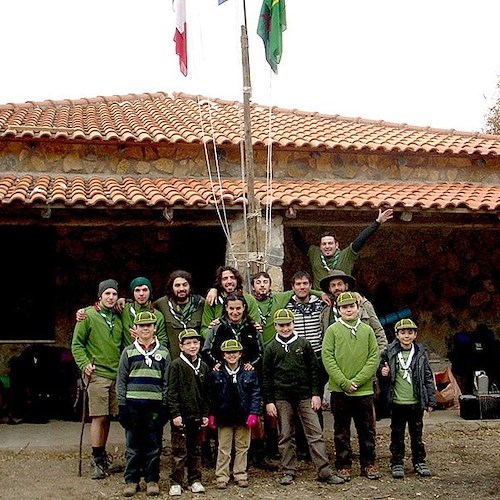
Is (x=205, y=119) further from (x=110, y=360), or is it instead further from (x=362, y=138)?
(x=110, y=360)

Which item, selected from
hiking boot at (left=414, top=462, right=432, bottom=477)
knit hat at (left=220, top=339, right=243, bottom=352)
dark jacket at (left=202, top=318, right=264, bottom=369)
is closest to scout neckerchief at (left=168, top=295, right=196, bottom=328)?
dark jacket at (left=202, top=318, right=264, bottom=369)

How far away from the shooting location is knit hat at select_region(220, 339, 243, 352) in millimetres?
5367

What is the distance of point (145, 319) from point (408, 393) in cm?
226

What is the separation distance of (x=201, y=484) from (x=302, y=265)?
444 cm

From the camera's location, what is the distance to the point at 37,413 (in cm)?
761

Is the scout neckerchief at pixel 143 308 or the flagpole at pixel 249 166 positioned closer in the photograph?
the scout neckerchief at pixel 143 308

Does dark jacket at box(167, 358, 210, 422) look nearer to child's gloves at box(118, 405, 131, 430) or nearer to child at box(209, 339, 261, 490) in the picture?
child at box(209, 339, 261, 490)

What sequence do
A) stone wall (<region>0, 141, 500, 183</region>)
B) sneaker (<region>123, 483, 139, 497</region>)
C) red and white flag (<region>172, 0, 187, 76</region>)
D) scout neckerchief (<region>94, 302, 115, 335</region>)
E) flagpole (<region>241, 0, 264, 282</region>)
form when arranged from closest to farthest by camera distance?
1. sneaker (<region>123, 483, 139, 497</region>)
2. scout neckerchief (<region>94, 302, 115, 335</region>)
3. flagpole (<region>241, 0, 264, 282</region>)
4. red and white flag (<region>172, 0, 187, 76</region>)
5. stone wall (<region>0, 141, 500, 183</region>)

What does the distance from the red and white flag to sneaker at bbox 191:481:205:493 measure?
4240 mm

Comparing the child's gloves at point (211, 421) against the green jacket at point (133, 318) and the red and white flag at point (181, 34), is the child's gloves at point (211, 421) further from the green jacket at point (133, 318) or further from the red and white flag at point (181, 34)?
the red and white flag at point (181, 34)

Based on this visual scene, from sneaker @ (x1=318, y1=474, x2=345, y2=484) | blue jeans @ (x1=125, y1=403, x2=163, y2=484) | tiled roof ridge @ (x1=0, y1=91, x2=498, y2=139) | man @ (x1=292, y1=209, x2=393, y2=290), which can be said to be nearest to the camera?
blue jeans @ (x1=125, y1=403, x2=163, y2=484)

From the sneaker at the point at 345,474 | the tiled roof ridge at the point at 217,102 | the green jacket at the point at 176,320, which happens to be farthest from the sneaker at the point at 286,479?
the tiled roof ridge at the point at 217,102

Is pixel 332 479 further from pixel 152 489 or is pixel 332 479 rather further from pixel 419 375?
pixel 152 489

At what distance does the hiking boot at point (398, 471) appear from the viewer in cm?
544
